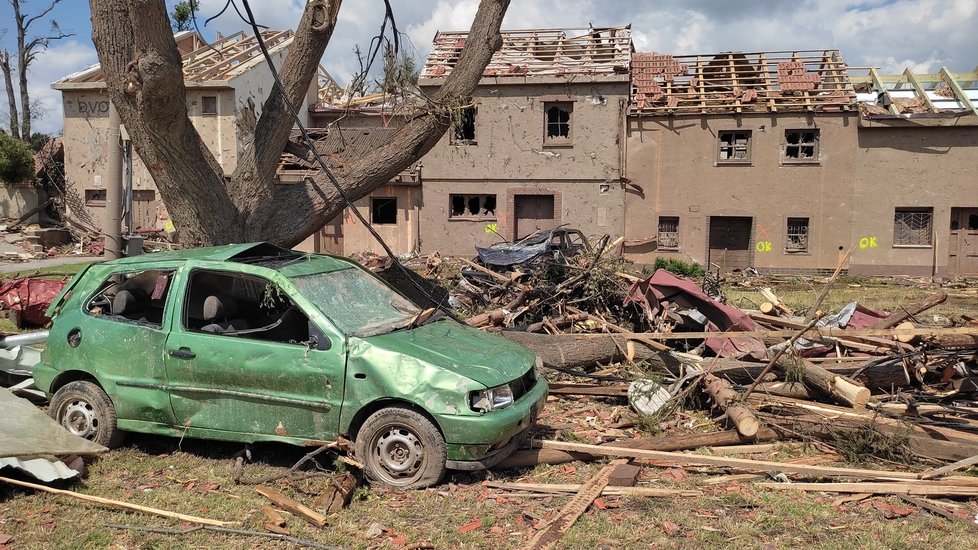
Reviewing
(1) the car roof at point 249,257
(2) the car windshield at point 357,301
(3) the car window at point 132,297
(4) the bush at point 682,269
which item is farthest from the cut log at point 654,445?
(4) the bush at point 682,269

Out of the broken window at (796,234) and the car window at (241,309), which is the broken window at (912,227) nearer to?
the broken window at (796,234)

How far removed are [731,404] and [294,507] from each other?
384cm

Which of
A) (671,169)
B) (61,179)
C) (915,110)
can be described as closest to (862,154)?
(915,110)

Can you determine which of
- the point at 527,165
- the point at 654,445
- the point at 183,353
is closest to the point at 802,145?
the point at 527,165

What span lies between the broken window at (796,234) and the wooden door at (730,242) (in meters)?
1.20

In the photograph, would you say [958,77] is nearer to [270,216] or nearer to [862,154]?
[862,154]

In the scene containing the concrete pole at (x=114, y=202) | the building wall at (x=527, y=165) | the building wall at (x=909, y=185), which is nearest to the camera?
the concrete pole at (x=114, y=202)

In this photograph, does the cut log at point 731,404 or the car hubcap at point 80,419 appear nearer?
the car hubcap at point 80,419

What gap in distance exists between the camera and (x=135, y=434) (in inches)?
238

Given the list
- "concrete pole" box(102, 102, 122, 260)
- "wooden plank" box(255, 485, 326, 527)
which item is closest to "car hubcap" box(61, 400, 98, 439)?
"wooden plank" box(255, 485, 326, 527)

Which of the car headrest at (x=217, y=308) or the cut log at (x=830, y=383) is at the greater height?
the car headrest at (x=217, y=308)

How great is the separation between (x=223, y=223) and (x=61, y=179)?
22.2m

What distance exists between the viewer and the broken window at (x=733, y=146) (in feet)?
72.3

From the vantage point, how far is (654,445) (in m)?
5.65
